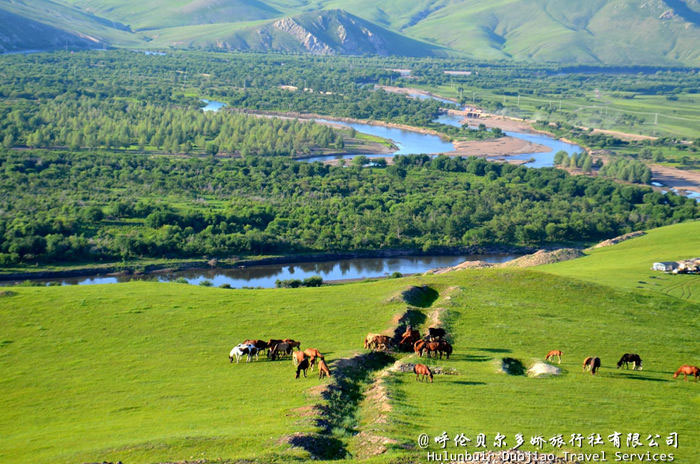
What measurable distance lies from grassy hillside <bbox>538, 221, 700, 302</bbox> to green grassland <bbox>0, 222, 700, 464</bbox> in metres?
8.80

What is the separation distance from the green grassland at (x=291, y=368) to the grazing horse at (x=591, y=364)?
50cm

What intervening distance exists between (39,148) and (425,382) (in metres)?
117

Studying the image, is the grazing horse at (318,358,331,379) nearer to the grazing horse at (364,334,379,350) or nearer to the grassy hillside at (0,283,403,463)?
the grassy hillside at (0,283,403,463)

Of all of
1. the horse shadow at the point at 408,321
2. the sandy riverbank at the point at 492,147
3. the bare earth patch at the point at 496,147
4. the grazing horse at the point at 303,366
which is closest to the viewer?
the grazing horse at the point at 303,366

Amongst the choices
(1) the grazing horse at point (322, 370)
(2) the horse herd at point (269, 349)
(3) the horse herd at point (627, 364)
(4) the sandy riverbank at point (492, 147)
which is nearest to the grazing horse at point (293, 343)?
(2) the horse herd at point (269, 349)

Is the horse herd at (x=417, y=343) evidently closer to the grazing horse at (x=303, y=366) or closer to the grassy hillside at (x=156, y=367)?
the grassy hillside at (x=156, y=367)

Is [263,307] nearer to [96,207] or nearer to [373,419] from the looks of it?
[373,419]

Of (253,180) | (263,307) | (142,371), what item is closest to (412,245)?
(253,180)

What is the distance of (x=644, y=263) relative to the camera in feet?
191

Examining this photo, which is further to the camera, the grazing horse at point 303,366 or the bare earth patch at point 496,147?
the bare earth patch at point 496,147

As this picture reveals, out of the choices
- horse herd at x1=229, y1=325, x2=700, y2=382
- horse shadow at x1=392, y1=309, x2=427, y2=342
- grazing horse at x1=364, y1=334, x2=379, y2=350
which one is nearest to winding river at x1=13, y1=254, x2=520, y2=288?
horse shadow at x1=392, y1=309, x2=427, y2=342

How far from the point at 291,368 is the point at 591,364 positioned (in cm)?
1101

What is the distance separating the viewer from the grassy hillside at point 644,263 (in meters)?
48.2

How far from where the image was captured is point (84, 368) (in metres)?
26.5
